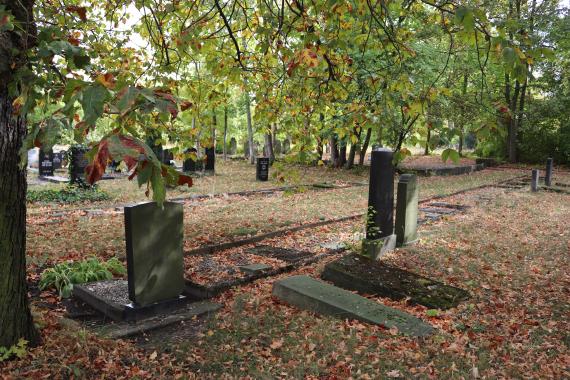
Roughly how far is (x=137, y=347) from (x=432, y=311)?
327 cm

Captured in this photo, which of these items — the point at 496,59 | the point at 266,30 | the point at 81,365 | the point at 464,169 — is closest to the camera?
the point at 81,365

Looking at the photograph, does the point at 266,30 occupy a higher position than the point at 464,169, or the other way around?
the point at 266,30

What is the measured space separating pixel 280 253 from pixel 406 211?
2536mm

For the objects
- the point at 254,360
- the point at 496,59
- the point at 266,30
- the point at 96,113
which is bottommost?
the point at 254,360

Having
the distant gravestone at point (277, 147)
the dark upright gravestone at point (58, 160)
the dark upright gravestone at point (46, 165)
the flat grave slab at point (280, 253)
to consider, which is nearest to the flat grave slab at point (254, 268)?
the flat grave slab at point (280, 253)

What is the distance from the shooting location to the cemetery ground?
3.97 meters

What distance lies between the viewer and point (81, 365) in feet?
12.2

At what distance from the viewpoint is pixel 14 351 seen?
11.9 ft

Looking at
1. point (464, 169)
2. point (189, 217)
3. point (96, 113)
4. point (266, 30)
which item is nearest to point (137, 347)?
point (96, 113)

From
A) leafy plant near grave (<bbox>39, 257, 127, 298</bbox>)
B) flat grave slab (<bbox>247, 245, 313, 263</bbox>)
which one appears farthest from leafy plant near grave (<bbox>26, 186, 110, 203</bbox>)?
leafy plant near grave (<bbox>39, 257, 127, 298</bbox>)

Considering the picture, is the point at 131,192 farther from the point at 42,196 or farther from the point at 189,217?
the point at 189,217

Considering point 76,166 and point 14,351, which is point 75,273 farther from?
point 76,166

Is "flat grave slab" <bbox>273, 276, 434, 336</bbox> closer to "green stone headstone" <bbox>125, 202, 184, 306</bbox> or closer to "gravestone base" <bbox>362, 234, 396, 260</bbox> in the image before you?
"green stone headstone" <bbox>125, 202, 184, 306</bbox>

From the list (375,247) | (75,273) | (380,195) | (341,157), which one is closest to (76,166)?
(75,273)
